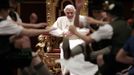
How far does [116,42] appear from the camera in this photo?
431 cm

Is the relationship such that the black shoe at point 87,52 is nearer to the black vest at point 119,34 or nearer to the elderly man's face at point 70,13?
the black vest at point 119,34

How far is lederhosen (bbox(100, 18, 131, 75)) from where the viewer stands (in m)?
4.27

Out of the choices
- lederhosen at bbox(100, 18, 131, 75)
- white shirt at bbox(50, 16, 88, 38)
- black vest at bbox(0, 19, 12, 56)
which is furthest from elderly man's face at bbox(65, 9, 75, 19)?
black vest at bbox(0, 19, 12, 56)

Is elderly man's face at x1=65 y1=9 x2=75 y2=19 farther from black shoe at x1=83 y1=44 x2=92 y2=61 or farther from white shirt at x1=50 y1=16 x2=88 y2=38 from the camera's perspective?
black shoe at x1=83 y1=44 x2=92 y2=61

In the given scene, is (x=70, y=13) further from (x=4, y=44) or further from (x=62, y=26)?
(x=4, y=44)

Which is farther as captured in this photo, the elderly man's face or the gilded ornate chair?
the gilded ornate chair

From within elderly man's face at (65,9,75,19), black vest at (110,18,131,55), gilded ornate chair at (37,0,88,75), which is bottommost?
gilded ornate chair at (37,0,88,75)

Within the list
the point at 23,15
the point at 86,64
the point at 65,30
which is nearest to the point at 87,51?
the point at 86,64

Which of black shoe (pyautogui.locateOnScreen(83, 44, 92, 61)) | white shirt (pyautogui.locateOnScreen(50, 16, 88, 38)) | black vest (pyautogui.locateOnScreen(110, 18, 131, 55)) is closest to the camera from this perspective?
black vest (pyautogui.locateOnScreen(110, 18, 131, 55))

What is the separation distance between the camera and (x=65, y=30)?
21.8 feet

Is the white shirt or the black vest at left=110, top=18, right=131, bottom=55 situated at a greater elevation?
the black vest at left=110, top=18, right=131, bottom=55

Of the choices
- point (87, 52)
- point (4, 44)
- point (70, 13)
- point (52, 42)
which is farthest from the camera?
point (52, 42)

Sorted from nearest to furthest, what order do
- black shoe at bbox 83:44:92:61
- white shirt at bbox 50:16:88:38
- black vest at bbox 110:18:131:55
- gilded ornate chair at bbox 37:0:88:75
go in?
1. black vest at bbox 110:18:131:55
2. black shoe at bbox 83:44:92:61
3. white shirt at bbox 50:16:88:38
4. gilded ornate chair at bbox 37:0:88:75

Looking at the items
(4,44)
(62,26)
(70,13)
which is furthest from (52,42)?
(4,44)
